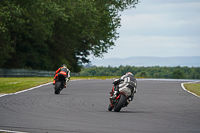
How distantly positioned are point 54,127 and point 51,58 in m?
52.0

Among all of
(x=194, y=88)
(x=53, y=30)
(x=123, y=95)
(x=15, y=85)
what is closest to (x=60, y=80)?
(x=15, y=85)

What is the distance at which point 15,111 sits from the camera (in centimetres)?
1241

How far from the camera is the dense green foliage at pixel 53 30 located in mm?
43531

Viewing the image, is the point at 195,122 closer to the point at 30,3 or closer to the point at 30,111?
the point at 30,111

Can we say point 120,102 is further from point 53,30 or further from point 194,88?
point 53,30

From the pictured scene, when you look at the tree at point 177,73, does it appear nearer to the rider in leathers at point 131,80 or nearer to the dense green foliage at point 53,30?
the dense green foliage at point 53,30

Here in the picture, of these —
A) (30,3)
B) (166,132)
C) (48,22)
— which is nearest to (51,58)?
(48,22)

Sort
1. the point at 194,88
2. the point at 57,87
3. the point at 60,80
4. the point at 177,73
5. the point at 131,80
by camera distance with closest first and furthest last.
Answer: the point at 131,80 → the point at 57,87 → the point at 60,80 → the point at 194,88 → the point at 177,73

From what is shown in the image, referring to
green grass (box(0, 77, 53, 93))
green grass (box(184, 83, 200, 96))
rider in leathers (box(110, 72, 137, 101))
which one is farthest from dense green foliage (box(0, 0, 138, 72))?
rider in leathers (box(110, 72, 137, 101))

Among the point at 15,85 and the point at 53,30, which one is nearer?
the point at 15,85

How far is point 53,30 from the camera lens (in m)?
58.5

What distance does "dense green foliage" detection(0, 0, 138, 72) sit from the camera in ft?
Answer: 143

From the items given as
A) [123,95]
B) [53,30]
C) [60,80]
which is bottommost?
[123,95]

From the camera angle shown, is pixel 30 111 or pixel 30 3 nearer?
pixel 30 111
